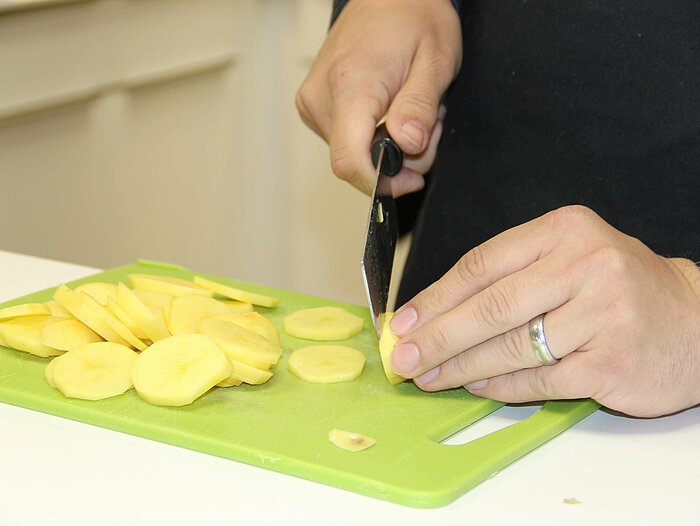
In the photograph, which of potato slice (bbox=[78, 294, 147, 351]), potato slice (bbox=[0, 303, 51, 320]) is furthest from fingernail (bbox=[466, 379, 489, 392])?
potato slice (bbox=[0, 303, 51, 320])

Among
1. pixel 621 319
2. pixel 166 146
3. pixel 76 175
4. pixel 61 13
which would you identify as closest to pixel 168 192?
pixel 166 146

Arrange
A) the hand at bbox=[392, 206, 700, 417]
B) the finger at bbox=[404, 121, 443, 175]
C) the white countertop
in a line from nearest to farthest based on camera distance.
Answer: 1. the white countertop
2. the hand at bbox=[392, 206, 700, 417]
3. the finger at bbox=[404, 121, 443, 175]

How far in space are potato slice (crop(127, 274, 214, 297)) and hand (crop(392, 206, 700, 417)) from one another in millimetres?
317

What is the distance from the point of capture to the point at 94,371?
3.14ft

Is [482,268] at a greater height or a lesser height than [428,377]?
greater

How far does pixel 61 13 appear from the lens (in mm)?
2154

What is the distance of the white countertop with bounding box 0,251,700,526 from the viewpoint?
2.49ft

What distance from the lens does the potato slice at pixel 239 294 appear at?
1176 millimetres

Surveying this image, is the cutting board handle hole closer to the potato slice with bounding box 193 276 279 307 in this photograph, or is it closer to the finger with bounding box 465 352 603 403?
the finger with bounding box 465 352 603 403

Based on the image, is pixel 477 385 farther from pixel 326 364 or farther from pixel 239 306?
pixel 239 306

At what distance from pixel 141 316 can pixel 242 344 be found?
11 centimetres

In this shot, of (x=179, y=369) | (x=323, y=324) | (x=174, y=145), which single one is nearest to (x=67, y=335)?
(x=179, y=369)

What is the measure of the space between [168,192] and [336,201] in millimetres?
505

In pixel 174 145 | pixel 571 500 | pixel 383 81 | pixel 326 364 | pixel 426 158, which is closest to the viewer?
pixel 571 500
